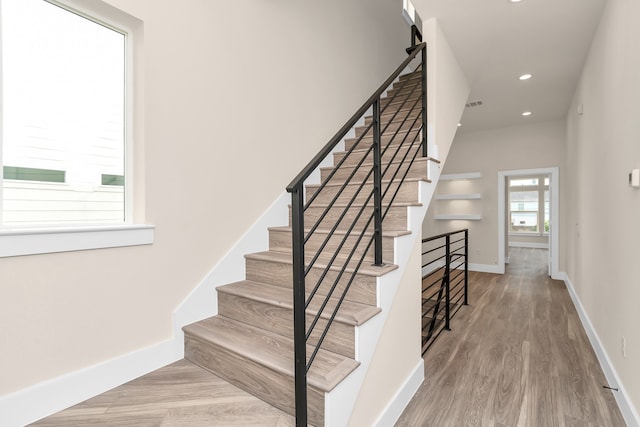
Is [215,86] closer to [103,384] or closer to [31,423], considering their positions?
[103,384]

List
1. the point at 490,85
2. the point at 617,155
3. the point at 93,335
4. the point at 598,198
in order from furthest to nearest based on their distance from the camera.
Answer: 1. the point at 490,85
2. the point at 598,198
3. the point at 617,155
4. the point at 93,335

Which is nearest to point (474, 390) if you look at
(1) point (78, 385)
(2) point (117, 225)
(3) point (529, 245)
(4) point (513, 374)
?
(4) point (513, 374)

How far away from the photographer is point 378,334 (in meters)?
1.72

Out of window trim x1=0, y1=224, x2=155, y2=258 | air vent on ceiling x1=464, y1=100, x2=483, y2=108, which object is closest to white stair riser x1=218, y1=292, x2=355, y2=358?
window trim x1=0, y1=224, x2=155, y2=258

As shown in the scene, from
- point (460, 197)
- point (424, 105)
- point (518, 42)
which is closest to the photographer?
point (424, 105)

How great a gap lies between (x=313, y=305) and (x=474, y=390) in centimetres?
137

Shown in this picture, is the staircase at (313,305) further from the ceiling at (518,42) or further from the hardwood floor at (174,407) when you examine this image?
the ceiling at (518,42)

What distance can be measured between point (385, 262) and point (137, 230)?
1.45 metres

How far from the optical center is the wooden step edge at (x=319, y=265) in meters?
1.77

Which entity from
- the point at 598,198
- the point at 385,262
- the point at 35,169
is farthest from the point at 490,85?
the point at 35,169

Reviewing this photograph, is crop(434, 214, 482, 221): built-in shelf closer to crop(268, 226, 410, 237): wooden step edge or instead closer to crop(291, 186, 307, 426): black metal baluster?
crop(268, 226, 410, 237): wooden step edge

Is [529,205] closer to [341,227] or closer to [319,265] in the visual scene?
[341,227]

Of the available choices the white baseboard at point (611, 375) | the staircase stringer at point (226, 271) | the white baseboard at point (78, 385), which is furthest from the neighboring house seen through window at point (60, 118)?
the white baseboard at point (611, 375)

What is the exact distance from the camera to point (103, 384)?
1738 mm
